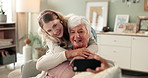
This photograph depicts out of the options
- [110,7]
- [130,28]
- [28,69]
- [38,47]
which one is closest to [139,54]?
[130,28]

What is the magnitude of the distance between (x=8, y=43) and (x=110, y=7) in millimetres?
2021

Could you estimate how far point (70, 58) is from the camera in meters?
1.31

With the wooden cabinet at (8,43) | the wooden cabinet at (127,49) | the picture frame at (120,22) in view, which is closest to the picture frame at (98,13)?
the picture frame at (120,22)

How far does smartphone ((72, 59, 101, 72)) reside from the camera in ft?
3.74

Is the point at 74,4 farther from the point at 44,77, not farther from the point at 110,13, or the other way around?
the point at 44,77

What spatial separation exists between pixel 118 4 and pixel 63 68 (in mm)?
2856

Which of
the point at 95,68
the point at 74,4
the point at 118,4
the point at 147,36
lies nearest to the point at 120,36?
the point at 147,36

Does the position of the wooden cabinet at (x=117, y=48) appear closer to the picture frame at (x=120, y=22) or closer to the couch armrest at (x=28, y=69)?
the picture frame at (x=120, y=22)

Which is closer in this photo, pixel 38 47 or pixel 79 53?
pixel 79 53

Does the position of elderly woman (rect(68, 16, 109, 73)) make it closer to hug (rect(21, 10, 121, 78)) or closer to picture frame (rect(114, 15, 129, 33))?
hug (rect(21, 10, 121, 78))

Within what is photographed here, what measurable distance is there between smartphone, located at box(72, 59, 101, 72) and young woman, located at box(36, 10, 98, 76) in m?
0.08

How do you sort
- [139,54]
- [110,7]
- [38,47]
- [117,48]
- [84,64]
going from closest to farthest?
[84,64], [139,54], [117,48], [110,7], [38,47]

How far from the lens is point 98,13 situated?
407 centimetres

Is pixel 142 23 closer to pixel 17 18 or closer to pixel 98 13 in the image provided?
pixel 98 13
